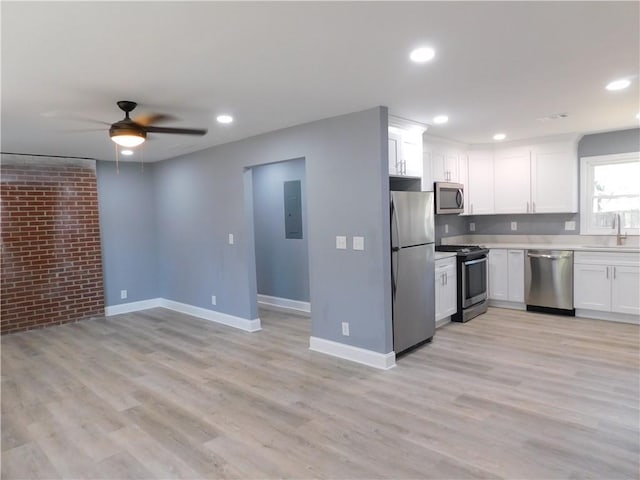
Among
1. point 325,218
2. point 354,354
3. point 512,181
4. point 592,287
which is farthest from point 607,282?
point 325,218

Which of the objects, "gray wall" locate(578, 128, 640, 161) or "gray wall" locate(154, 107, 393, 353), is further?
"gray wall" locate(578, 128, 640, 161)

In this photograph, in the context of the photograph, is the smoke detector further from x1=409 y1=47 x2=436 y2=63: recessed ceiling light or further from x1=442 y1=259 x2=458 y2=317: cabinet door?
x1=409 y1=47 x2=436 y2=63: recessed ceiling light

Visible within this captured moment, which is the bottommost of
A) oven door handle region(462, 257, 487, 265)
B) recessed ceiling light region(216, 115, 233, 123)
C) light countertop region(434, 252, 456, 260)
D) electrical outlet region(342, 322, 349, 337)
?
electrical outlet region(342, 322, 349, 337)

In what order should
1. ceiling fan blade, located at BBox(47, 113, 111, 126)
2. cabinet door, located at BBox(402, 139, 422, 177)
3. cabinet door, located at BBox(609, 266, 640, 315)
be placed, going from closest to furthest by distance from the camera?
ceiling fan blade, located at BBox(47, 113, 111, 126) < cabinet door, located at BBox(402, 139, 422, 177) < cabinet door, located at BBox(609, 266, 640, 315)

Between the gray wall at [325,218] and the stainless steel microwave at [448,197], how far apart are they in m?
1.75

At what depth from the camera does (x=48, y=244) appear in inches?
222

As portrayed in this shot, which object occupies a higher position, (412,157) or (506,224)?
(412,157)

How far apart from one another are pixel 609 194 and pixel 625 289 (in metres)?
1.35

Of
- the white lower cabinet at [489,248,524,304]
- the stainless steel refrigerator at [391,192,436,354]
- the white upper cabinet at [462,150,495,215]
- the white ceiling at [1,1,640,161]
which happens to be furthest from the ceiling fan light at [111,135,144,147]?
the white lower cabinet at [489,248,524,304]

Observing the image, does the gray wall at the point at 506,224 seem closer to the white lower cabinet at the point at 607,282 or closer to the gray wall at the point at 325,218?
the white lower cabinet at the point at 607,282

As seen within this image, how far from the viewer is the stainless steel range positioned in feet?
16.8

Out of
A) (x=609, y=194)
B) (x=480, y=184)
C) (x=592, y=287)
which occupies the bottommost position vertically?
(x=592, y=287)

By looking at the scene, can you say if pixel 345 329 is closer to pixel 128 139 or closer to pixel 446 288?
pixel 446 288

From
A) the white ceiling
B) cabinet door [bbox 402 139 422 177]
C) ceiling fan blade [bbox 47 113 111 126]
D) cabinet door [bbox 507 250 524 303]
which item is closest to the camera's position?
the white ceiling
